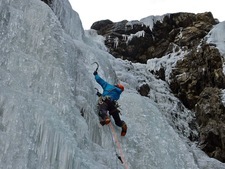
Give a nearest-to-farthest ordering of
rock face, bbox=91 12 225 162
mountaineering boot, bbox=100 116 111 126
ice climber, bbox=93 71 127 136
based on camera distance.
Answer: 1. mountaineering boot, bbox=100 116 111 126
2. ice climber, bbox=93 71 127 136
3. rock face, bbox=91 12 225 162

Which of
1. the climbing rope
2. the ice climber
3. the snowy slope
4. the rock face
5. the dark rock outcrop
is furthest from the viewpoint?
the dark rock outcrop

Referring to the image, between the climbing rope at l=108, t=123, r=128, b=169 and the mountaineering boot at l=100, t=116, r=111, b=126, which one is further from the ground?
the mountaineering boot at l=100, t=116, r=111, b=126

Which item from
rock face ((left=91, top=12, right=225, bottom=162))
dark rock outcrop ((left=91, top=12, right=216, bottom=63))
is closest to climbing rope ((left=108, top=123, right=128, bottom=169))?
rock face ((left=91, top=12, right=225, bottom=162))

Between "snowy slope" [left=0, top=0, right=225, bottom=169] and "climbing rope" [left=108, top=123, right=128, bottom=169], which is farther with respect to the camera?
"climbing rope" [left=108, top=123, right=128, bottom=169]

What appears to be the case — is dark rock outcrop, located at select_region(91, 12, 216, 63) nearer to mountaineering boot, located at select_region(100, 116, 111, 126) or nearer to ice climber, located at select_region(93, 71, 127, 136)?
ice climber, located at select_region(93, 71, 127, 136)

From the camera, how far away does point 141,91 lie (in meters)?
15.0

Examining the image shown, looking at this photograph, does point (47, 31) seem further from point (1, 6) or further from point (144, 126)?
point (144, 126)

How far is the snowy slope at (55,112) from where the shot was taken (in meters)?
5.32

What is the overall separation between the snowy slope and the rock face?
4938 mm

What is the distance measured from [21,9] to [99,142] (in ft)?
10.4

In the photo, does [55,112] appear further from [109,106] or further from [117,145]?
[109,106]

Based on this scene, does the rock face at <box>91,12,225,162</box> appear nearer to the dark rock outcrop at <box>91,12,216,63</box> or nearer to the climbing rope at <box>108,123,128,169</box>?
the dark rock outcrop at <box>91,12,216,63</box>

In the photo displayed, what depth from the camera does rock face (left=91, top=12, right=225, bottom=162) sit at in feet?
47.1

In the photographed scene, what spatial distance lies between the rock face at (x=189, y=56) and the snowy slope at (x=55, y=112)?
16.2ft
